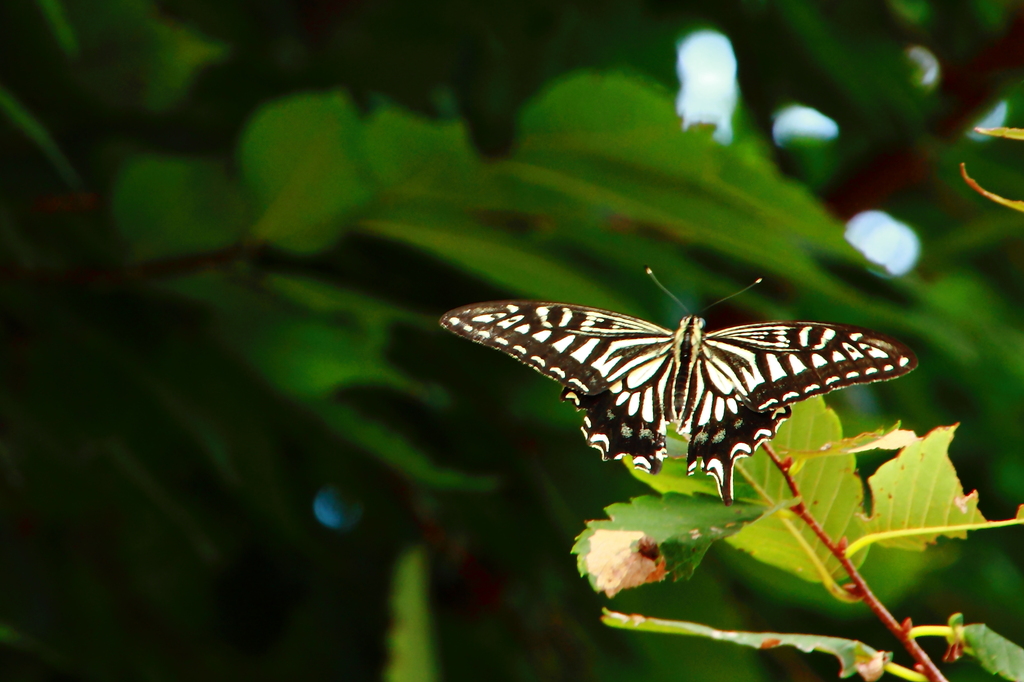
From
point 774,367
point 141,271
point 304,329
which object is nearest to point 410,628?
point 304,329

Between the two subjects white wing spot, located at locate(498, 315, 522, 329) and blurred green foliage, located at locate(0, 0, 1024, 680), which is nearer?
white wing spot, located at locate(498, 315, 522, 329)

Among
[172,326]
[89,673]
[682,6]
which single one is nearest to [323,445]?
[172,326]

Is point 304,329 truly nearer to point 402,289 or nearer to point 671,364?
point 402,289

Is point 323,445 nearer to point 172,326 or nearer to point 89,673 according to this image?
point 172,326

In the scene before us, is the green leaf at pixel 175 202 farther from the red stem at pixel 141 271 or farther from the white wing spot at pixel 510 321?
the white wing spot at pixel 510 321

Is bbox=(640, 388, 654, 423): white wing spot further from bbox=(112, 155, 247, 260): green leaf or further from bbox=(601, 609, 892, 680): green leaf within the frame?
bbox=(112, 155, 247, 260): green leaf

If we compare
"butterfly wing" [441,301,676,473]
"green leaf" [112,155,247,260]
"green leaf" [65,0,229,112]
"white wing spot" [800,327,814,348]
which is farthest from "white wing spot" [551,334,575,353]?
"green leaf" [65,0,229,112]
